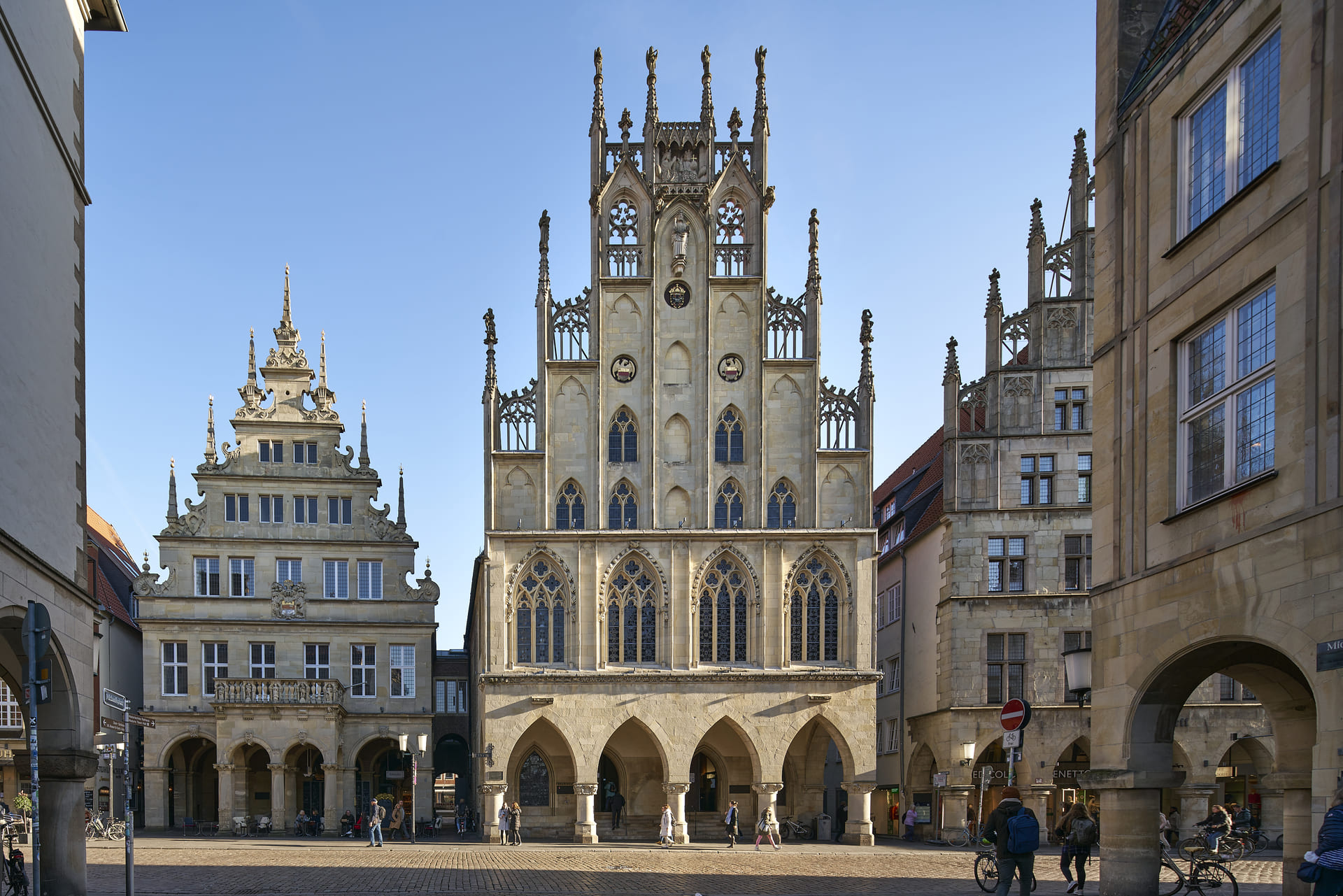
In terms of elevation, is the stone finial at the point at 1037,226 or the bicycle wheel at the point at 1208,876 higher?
the stone finial at the point at 1037,226

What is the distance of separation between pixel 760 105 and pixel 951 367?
33.1 ft

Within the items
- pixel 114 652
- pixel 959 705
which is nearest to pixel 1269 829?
pixel 959 705

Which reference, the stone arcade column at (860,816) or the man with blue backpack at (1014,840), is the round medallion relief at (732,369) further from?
the man with blue backpack at (1014,840)

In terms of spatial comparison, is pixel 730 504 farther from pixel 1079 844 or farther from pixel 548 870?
pixel 1079 844

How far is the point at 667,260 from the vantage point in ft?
132

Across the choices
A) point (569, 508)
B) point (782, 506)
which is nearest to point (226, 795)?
point (569, 508)

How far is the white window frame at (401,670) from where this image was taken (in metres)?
45.2

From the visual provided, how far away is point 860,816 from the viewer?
3759cm

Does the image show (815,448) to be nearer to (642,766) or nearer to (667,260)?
(667,260)

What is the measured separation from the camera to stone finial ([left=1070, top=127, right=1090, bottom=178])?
128 feet

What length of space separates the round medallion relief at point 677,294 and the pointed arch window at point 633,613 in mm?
7798

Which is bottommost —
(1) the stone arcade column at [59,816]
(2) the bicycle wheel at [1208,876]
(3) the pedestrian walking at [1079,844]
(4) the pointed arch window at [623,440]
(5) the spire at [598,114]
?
(3) the pedestrian walking at [1079,844]

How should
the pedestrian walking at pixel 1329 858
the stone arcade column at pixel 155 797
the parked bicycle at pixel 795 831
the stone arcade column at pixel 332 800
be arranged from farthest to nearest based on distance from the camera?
the stone arcade column at pixel 155 797
the stone arcade column at pixel 332 800
the parked bicycle at pixel 795 831
the pedestrian walking at pixel 1329 858

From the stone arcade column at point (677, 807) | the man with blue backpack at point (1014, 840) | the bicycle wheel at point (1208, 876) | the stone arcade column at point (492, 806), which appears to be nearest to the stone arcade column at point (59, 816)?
the man with blue backpack at point (1014, 840)
